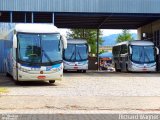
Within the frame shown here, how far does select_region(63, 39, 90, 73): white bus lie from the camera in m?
42.1

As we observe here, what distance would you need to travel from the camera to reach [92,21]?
48250 mm

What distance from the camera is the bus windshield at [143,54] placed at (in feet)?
136

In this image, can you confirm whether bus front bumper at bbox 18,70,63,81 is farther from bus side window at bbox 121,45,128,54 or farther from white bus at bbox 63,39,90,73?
bus side window at bbox 121,45,128,54

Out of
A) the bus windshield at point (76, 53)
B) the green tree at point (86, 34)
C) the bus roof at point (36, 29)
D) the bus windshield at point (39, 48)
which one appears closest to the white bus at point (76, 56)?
the bus windshield at point (76, 53)

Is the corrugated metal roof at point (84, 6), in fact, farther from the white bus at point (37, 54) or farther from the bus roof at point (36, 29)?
the white bus at point (37, 54)

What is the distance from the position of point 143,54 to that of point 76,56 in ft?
19.1

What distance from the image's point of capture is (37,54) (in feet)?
78.2

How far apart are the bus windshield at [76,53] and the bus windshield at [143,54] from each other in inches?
167

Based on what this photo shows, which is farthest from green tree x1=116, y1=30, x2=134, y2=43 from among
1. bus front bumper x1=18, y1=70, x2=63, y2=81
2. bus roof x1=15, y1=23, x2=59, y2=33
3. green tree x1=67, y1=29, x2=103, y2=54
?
bus front bumper x1=18, y1=70, x2=63, y2=81

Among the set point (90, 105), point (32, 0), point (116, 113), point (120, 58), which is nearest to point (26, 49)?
point (90, 105)

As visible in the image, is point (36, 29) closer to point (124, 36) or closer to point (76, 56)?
point (76, 56)

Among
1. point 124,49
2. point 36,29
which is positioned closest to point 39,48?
point 36,29

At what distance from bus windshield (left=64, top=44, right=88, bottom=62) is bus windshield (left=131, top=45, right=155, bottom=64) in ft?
13.9

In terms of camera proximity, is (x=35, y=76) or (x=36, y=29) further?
(x=36, y=29)
